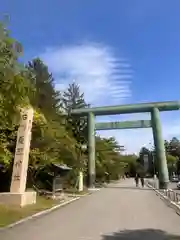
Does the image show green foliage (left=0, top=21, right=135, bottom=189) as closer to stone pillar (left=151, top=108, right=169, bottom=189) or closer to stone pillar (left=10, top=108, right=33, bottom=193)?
stone pillar (left=10, top=108, right=33, bottom=193)

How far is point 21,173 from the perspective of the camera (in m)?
17.4

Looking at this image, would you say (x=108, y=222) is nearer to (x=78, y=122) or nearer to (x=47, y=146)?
(x=47, y=146)

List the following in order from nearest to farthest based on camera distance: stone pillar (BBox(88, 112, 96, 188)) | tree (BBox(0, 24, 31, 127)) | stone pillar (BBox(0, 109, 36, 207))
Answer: tree (BBox(0, 24, 31, 127)), stone pillar (BBox(0, 109, 36, 207)), stone pillar (BBox(88, 112, 96, 188))

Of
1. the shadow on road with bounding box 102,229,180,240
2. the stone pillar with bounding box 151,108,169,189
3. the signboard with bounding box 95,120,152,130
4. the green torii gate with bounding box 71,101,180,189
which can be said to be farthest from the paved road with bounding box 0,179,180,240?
the signboard with bounding box 95,120,152,130

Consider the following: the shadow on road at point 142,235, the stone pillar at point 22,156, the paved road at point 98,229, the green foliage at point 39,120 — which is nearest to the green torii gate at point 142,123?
the green foliage at point 39,120

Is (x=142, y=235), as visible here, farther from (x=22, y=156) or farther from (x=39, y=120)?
(x=39, y=120)

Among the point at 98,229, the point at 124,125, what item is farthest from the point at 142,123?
the point at 98,229

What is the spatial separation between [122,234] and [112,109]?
30.2m

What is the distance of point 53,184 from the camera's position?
25.8 metres

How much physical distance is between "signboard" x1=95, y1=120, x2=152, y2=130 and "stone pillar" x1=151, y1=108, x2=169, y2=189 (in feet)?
5.06

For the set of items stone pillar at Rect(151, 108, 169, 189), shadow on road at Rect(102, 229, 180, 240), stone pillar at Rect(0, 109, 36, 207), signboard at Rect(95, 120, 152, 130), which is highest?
signboard at Rect(95, 120, 152, 130)

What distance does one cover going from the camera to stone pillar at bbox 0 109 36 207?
16203mm

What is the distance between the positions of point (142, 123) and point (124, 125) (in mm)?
2337

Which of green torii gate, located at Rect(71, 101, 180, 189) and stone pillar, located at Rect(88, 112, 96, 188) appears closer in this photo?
green torii gate, located at Rect(71, 101, 180, 189)
